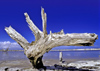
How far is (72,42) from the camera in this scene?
5.14 meters

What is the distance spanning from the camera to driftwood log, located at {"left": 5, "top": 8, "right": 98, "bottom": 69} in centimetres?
487

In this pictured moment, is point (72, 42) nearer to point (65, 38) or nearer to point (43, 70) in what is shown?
point (65, 38)

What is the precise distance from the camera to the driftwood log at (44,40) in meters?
4.87

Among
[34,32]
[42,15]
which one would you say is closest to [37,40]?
[34,32]

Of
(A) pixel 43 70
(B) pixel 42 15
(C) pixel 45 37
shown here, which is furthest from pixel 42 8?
(A) pixel 43 70

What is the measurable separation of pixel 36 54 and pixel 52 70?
1820mm

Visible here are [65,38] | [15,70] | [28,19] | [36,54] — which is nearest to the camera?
[65,38]

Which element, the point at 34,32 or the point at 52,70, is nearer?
the point at 34,32

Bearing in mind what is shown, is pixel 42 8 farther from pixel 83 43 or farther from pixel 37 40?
pixel 83 43

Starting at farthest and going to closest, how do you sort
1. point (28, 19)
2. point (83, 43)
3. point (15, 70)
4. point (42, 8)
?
point (15, 70) → point (28, 19) → point (42, 8) → point (83, 43)

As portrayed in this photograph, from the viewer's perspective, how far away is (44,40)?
5.99 m

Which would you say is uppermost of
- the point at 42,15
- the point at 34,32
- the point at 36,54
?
the point at 42,15

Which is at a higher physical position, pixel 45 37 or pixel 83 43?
pixel 45 37

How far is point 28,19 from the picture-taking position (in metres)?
6.82
